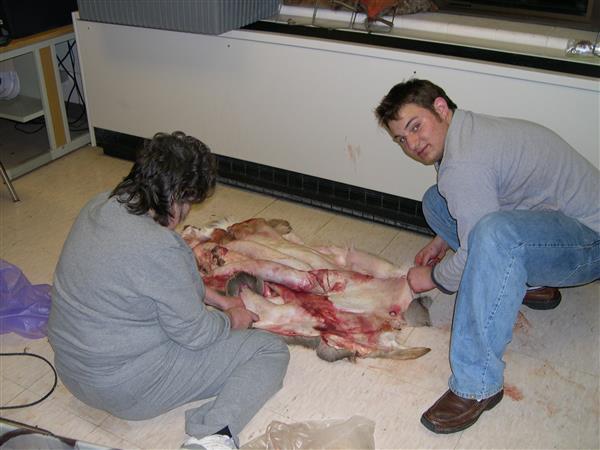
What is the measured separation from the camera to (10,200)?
2.87 m

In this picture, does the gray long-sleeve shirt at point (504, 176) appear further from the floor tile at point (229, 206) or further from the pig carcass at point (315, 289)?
the floor tile at point (229, 206)

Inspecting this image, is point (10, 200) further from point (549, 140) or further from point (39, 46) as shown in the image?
point (549, 140)

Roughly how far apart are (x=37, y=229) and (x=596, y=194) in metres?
2.07

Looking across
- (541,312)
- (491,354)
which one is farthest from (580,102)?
(491,354)

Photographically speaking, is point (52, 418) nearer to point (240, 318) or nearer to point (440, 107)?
point (240, 318)

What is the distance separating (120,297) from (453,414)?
933mm

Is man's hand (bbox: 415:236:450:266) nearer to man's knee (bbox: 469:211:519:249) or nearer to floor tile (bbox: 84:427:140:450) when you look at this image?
man's knee (bbox: 469:211:519:249)

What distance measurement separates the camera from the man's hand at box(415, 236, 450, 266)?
2.30 m

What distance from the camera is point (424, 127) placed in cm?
179

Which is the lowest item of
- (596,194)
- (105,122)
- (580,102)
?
(105,122)

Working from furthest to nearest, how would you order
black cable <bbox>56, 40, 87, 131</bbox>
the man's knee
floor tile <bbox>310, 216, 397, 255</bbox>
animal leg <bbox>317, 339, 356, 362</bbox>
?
black cable <bbox>56, 40, 87, 131</bbox>, floor tile <bbox>310, 216, 397, 255</bbox>, animal leg <bbox>317, 339, 356, 362</bbox>, the man's knee

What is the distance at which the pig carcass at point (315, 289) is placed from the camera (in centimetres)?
207

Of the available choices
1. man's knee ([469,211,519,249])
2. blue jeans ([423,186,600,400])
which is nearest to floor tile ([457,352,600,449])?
blue jeans ([423,186,600,400])

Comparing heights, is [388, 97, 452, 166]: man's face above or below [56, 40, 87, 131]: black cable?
above
